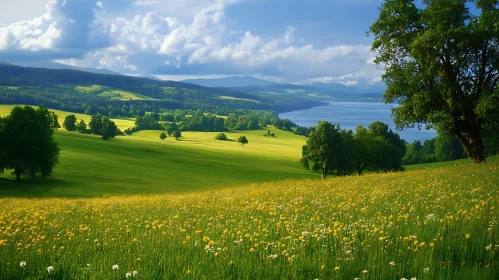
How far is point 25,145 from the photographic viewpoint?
184 ft

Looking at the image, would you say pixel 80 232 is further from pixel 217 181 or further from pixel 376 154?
pixel 376 154

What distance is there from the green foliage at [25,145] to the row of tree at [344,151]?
43716 millimetres

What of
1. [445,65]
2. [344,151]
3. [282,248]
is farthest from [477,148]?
[344,151]

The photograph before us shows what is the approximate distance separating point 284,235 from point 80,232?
4920mm

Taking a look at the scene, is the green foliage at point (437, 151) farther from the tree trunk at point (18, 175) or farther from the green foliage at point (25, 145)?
the tree trunk at point (18, 175)

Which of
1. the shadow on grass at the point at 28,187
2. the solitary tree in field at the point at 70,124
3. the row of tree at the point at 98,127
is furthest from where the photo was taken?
the solitary tree in field at the point at 70,124

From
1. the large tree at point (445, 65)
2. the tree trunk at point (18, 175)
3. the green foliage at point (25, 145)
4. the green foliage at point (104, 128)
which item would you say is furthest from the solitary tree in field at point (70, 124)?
the large tree at point (445, 65)

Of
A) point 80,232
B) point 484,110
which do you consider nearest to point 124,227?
point 80,232

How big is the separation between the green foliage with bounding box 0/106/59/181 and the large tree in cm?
4892

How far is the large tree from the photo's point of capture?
2420cm

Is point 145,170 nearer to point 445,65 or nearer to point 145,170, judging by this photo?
point 145,170

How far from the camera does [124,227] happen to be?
33.1 feet

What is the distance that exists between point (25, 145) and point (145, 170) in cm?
2283

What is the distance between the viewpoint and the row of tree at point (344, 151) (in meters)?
72.4
